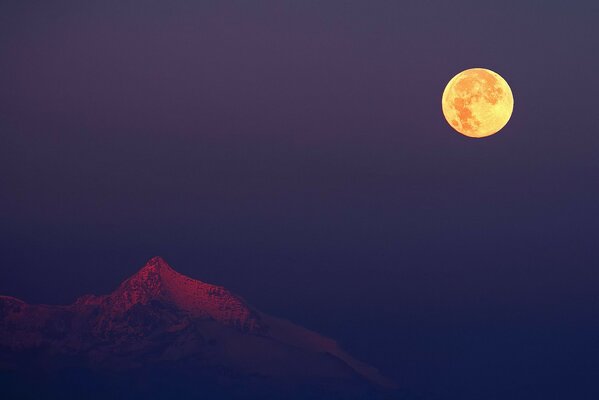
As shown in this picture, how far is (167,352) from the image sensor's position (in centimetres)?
14625

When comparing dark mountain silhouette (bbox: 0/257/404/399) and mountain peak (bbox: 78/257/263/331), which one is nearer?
dark mountain silhouette (bbox: 0/257/404/399)

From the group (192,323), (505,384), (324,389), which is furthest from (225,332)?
(505,384)

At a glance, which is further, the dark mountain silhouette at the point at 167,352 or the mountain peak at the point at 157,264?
the mountain peak at the point at 157,264

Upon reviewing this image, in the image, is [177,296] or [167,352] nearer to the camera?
[167,352]

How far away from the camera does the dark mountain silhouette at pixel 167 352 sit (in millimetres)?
124438

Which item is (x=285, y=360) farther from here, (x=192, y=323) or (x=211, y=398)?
(x=192, y=323)

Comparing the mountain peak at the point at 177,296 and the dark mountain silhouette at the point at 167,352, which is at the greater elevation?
the mountain peak at the point at 177,296

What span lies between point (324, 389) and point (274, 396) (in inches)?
545

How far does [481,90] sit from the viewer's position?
37781mm

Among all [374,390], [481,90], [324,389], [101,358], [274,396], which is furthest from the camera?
[101,358]

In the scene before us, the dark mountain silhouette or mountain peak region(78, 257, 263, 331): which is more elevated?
mountain peak region(78, 257, 263, 331)

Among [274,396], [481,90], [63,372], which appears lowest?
[63,372]

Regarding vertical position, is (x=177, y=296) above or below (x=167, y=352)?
above

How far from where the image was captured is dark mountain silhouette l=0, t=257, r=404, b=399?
12444 cm
